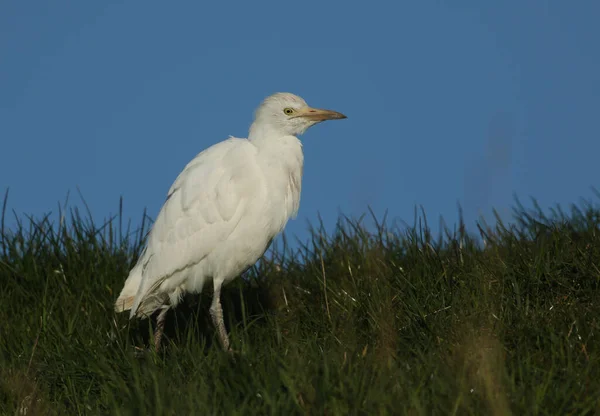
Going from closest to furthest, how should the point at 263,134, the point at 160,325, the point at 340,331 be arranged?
the point at 340,331 → the point at 263,134 → the point at 160,325

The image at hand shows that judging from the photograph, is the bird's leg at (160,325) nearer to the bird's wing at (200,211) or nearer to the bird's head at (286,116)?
the bird's wing at (200,211)

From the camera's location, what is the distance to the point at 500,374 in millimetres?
4496

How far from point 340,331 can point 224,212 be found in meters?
1.23

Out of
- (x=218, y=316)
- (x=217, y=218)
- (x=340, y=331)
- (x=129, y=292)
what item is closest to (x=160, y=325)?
(x=129, y=292)

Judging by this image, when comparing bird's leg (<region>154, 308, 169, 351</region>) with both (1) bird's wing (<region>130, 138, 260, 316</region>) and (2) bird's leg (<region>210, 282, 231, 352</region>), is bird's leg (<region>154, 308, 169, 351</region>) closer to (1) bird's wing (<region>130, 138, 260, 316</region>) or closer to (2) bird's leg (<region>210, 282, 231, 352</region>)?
(1) bird's wing (<region>130, 138, 260, 316</region>)

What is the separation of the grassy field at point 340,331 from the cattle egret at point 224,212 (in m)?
0.40

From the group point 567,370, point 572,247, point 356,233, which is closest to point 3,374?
point 356,233

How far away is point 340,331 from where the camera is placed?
6355mm

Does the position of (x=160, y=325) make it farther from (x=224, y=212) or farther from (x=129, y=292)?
(x=224, y=212)

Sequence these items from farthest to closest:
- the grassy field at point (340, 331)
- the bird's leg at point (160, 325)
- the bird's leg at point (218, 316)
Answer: the bird's leg at point (160, 325)
the bird's leg at point (218, 316)
the grassy field at point (340, 331)

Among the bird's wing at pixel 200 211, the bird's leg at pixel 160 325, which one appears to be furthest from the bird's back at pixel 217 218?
the bird's leg at pixel 160 325

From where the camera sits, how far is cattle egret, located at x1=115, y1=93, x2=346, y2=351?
6691 millimetres

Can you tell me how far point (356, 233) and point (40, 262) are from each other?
2758 millimetres

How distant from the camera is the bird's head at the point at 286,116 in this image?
7.05 metres
